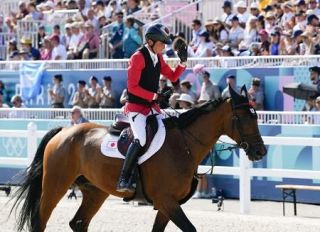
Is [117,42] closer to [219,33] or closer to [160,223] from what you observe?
[219,33]

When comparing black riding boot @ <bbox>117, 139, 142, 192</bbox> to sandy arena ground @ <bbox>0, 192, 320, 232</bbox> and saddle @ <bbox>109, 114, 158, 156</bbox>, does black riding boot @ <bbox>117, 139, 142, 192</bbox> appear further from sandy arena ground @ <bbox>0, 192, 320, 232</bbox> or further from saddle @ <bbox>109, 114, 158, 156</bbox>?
sandy arena ground @ <bbox>0, 192, 320, 232</bbox>

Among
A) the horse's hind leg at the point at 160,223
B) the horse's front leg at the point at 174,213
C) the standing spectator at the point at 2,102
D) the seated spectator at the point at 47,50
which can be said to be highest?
the seated spectator at the point at 47,50

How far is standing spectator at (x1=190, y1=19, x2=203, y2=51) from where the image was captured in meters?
21.3

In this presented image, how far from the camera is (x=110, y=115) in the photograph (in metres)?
19.1

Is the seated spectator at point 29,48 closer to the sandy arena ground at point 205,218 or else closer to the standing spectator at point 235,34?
the standing spectator at point 235,34

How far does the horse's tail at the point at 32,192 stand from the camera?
12.0 metres

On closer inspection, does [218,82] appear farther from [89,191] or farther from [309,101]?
[89,191]

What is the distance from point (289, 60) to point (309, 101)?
45.5 inches

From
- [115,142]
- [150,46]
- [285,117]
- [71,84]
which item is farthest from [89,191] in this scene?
[71,84]

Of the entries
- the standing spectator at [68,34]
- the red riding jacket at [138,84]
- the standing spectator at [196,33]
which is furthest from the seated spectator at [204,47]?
the red riding jacket at [138,84]

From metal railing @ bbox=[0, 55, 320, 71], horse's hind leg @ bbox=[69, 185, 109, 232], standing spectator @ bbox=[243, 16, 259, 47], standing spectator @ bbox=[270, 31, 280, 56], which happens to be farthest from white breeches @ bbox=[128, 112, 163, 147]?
standing spectator @ bbox=[243, 16, 259, 47]

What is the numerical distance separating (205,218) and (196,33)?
7.76 m

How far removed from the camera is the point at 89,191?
1220cm

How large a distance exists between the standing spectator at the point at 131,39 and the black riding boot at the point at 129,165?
35.5ft
